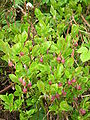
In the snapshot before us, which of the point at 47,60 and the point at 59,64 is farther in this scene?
the point at 47,60

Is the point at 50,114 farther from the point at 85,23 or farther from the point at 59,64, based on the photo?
the point at 85,23

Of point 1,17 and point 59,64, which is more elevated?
point 1,17

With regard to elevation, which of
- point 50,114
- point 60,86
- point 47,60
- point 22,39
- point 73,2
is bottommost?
point 50,114

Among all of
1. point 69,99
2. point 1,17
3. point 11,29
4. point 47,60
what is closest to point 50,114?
point 69,99

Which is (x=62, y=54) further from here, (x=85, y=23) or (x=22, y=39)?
(x=85, y=23)

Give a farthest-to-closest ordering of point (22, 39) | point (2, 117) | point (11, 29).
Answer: point (11, 29)
point (2, 117)
point (22, 39)

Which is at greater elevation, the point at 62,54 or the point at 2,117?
the point at 62,54

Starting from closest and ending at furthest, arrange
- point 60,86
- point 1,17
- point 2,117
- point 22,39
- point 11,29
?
point 60,86 < point 22,39 < point 2,117 < point 11,29 < point 1,17

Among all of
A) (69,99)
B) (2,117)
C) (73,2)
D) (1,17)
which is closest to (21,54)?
(69,99)

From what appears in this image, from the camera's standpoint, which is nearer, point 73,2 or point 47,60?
point 47,60

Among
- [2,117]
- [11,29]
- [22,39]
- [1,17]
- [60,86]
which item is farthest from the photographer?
[1,17]
